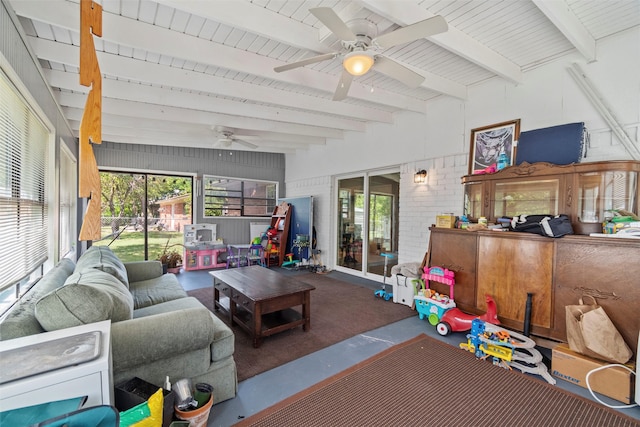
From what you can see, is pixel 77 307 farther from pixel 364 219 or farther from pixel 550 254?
pixel 364 219

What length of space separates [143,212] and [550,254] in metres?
7.40

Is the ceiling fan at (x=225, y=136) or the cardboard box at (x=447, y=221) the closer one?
the cardboard box at (x=447, y=221)

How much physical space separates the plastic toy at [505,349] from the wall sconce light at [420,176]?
7.82 feet

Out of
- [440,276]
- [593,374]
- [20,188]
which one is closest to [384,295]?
[440,276]

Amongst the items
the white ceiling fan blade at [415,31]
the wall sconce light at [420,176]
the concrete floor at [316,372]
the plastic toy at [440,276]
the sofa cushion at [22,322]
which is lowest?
the concrete floor at [316,372]

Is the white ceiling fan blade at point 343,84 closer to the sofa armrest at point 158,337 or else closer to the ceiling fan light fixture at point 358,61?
the ceiling fan light fixture at point 358,61

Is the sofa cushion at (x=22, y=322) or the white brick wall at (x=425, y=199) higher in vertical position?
the white brick wall at (x=425, y=199)

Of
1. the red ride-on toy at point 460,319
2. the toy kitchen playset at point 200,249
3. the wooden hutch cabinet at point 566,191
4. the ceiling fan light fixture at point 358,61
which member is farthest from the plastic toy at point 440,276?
the toy kitchen playset at point 200,249

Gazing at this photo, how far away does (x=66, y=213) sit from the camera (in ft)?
13.7

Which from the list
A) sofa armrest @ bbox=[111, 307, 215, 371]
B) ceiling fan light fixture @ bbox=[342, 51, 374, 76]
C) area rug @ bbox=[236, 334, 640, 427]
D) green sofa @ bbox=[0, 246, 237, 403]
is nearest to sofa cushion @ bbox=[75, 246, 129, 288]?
green sofa @ bbox=[0, 246, 237, 403]

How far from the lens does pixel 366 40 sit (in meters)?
2.21

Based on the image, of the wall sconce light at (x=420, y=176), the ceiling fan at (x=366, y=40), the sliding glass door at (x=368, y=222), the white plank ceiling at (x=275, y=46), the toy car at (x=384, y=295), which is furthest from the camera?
the sliding glass door at (x=368, y=222)

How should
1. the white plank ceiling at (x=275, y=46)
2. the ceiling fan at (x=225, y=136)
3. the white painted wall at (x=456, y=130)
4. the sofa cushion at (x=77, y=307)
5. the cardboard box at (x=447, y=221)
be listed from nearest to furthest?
the sofa cushion at (x=77, y=307), the white plank ceiling at (x=275, y=46), the white painted wall at (x=456, y=130), the cardboard box at (x=447, y=221), the ceiling fan at (x=225, y=136)

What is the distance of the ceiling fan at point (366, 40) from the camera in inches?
73.3
